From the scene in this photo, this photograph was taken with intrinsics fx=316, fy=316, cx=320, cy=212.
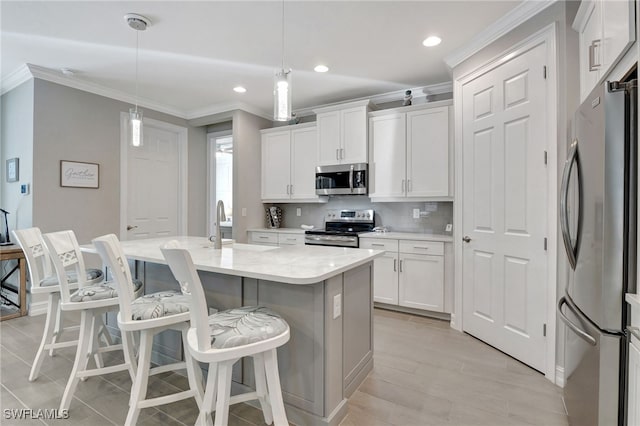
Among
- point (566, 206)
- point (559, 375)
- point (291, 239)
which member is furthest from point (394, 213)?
point (566, 206)

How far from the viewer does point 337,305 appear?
5.79 ft

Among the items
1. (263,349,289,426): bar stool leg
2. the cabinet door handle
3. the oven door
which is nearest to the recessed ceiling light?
the cabinet door handle

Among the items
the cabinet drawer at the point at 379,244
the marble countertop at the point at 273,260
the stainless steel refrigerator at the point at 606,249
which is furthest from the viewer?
the cabinet drawer at the point at 379,244

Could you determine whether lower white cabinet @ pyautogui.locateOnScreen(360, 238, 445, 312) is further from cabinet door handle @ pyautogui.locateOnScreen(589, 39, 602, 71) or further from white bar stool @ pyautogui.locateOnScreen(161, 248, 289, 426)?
white bar stool @ pyautogui.locateOnScreen(161, 248, 289, 426)

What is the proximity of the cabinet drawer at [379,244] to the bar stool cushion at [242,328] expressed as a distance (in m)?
2.29

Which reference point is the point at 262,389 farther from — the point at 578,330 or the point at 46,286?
the point at 46,286

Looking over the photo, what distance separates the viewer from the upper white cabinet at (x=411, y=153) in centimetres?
350

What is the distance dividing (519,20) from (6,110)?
5.56 m

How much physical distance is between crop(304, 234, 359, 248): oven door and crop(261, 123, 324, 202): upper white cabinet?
2.20 feet

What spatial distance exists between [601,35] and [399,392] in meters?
2.30

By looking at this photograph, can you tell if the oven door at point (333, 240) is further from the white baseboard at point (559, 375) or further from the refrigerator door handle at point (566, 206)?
the refrigerator door handle at point (566, 206)

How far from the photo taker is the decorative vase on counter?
5.05 metres

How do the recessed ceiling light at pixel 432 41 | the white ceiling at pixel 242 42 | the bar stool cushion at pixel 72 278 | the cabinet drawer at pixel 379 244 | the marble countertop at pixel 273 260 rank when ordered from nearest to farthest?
the marble countertop at pixel 273 260 → the bar stool cushion at pixel 72 278 → the white ceiling at pixel 242 42 → the recessed ceiling light at pixel 432 41 → the cabinet drawer at pixel 379 244

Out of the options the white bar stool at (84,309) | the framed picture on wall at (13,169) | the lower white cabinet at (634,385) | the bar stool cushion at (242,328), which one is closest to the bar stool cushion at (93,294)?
the white bar stool at (84,309)
